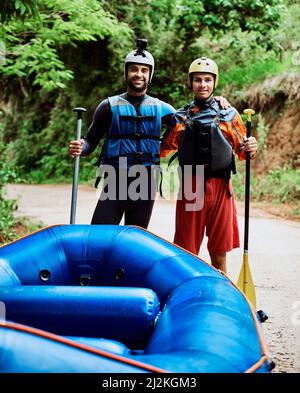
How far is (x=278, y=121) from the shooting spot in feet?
37.9

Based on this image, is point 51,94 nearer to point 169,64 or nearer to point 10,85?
point 10,85

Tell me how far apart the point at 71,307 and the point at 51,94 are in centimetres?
1679

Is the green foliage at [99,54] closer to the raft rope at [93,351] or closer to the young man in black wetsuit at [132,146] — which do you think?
the young man in black wetsuit at [132,146]

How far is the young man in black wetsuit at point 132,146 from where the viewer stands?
3.91 meters

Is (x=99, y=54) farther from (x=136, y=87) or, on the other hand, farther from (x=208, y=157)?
(x=208, y=157)

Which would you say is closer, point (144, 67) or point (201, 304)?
point (201, 304)

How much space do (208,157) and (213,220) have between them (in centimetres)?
47

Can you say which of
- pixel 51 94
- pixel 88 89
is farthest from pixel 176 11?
pixel 51 94

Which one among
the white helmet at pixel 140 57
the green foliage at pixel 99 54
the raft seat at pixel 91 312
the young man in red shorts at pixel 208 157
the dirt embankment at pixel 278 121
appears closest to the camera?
the raft seat at pixel 91 312

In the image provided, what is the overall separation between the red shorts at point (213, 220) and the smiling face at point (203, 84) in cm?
61

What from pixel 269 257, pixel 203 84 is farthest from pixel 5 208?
pixel 203 84

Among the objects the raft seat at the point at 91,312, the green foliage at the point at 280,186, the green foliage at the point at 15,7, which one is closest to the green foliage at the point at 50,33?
the green foliage at the point at 15,7

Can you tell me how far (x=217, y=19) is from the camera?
11.5 meters

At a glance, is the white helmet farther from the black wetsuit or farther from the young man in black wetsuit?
the black wetsuit
